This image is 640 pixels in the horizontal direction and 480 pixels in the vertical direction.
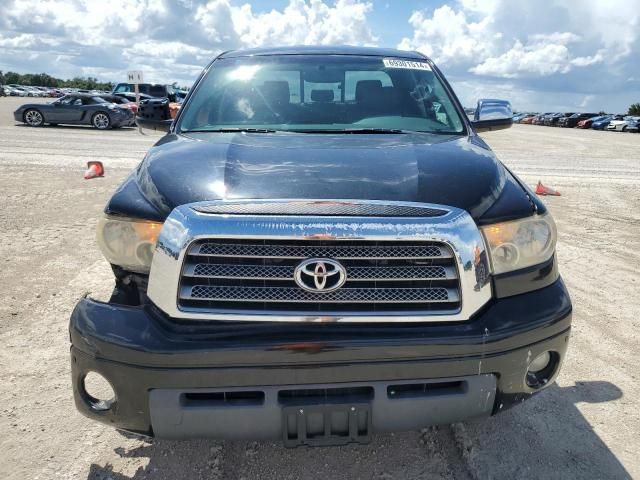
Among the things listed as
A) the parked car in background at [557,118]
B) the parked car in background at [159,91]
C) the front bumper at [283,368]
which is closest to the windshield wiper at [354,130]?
the front bumper at [283,368]

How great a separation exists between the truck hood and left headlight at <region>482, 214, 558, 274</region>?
0.28ft

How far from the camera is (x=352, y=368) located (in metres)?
1.97

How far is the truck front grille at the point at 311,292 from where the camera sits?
1.98 m

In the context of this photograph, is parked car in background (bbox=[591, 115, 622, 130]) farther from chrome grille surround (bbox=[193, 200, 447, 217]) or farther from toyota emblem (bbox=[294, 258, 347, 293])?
toyota emblem (bbox=[294, 258, 347, 293])

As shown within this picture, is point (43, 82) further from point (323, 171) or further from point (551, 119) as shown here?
point (323, 171)

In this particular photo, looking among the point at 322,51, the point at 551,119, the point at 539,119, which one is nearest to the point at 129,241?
the point at 322,51

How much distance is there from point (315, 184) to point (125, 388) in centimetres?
106

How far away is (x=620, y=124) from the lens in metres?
40.6

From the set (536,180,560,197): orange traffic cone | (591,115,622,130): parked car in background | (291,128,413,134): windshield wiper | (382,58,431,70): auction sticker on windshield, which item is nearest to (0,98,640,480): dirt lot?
(291,128,413,134): windshield wiper

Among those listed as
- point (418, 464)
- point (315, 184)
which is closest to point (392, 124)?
point (315, 184)

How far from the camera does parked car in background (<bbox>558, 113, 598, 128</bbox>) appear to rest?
161 ft

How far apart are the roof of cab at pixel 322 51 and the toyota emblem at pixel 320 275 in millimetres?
2350

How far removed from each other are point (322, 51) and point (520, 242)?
2331mm

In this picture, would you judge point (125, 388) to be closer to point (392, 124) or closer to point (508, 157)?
point (392, 124)
